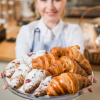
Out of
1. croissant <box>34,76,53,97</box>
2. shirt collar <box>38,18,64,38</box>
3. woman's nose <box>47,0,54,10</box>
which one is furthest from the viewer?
shirt collar <box>38,18,64,38</box>

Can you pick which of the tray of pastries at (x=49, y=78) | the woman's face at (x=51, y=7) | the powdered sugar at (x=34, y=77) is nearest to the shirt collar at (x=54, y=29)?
the woman's face at (x=51, y=7)

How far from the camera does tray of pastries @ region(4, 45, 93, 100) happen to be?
1.25 ft

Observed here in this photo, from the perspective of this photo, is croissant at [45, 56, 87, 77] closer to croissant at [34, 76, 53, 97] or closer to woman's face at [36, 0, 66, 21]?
croissant at [34, 76, 53, 97]

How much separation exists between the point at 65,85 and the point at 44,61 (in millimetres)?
127

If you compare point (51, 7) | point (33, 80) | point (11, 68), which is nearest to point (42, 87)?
point (33, 80)

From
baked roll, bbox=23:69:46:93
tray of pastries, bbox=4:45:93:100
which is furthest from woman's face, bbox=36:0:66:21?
baked roll, bbox=23:69:46:93

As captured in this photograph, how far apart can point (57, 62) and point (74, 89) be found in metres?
0.11

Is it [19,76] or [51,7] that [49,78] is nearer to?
[19,76]

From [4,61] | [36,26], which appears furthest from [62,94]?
[4,61]

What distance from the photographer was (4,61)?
1.13 m

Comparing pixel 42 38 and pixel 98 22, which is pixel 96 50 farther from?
pixel 98 22

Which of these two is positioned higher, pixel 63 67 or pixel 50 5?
pixel 50 5

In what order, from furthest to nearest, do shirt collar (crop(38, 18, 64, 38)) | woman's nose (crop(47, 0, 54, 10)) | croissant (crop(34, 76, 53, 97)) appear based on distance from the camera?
shirt collar (crop(38, 18, 64, 38)) → woman's nose (crop(47, 0, 54, 10)) → croissant (crop(34, 76, 53, 97))

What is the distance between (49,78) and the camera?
0.42 m
